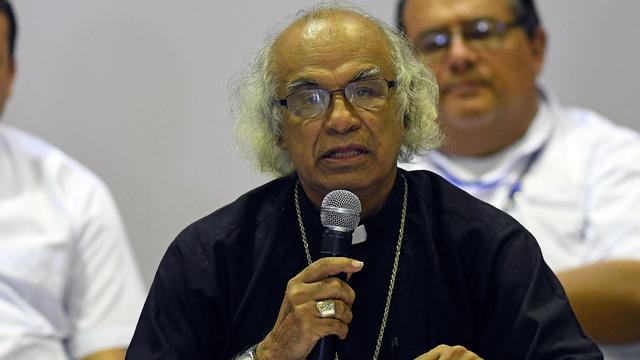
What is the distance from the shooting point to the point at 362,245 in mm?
1940

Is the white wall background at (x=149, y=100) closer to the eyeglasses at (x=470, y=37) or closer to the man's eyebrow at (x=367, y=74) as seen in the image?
the eyeglasses at (x=470, y=37)

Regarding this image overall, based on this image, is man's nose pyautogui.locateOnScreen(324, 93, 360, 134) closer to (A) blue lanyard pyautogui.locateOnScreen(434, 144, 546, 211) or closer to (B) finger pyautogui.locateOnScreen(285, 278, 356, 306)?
(B) finger pyautogui.locateOnScreen(285, 278, 356, 306)

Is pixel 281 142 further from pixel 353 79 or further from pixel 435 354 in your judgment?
pixel 435 354

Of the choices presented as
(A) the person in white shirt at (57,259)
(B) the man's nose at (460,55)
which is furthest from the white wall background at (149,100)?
(B) the man's nose at (460,55)

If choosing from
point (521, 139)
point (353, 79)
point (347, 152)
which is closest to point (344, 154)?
point (347, 152)

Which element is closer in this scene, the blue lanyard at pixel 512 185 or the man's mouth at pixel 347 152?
the man's mouth at pixel 347 152

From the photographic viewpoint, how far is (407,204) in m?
1.99

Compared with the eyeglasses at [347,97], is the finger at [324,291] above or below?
below

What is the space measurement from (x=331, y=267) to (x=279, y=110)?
43 centimetres

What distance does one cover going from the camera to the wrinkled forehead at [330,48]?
5.97ft

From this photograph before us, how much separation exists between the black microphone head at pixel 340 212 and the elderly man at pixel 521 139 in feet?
3.74

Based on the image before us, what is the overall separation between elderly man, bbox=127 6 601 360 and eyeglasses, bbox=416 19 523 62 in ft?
3.36

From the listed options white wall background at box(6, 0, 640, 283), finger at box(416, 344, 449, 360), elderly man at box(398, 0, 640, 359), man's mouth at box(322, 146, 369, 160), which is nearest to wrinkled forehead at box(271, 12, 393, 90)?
man's mouth at box(322, 146, 369, 160)

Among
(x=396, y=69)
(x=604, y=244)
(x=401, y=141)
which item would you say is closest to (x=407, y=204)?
Answer: (x=401, y=141)
